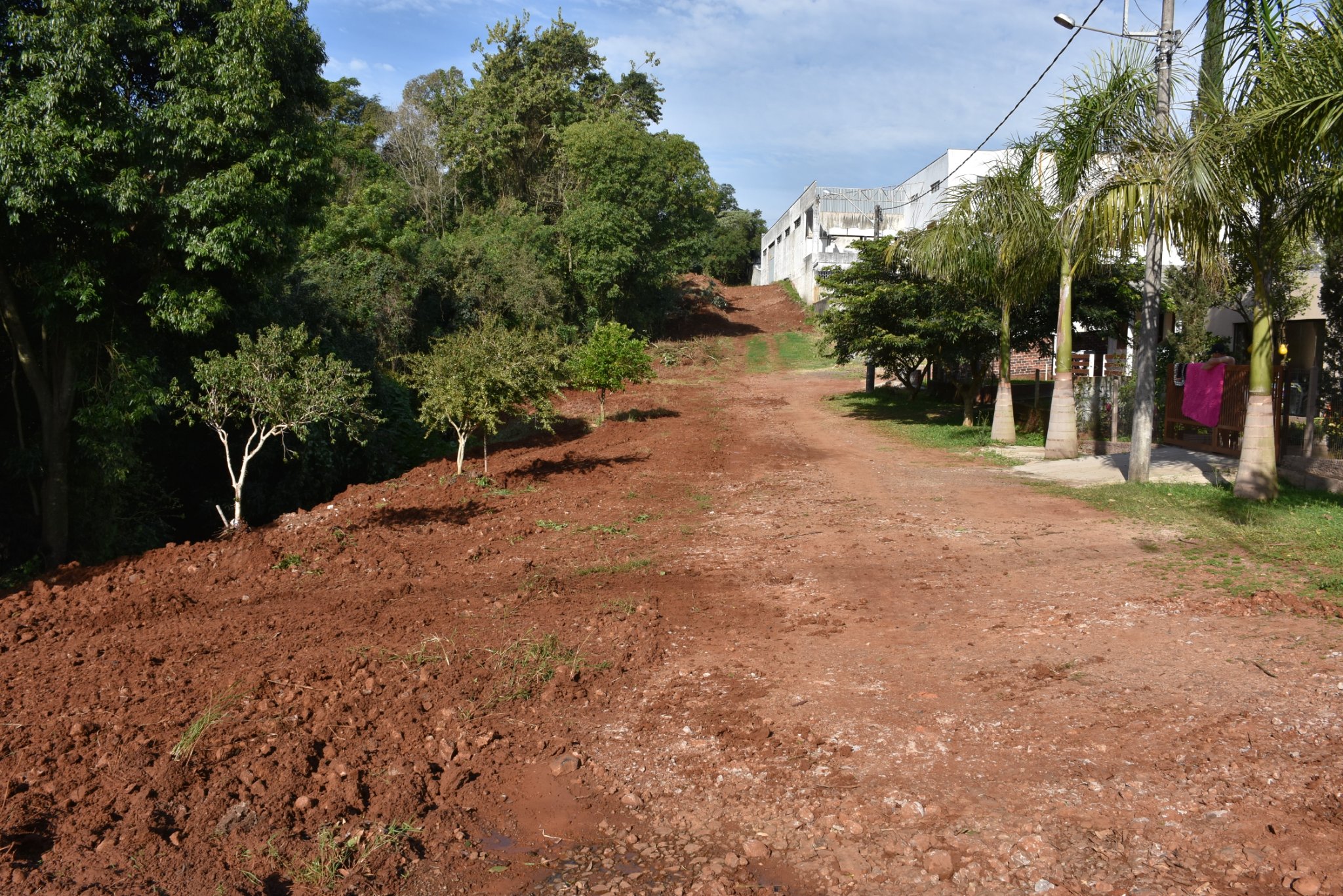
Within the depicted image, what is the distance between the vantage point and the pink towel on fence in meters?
14.6

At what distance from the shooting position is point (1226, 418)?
1445 centimetres

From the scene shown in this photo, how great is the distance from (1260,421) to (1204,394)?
14.7 ft

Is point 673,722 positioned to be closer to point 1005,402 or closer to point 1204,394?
point 1204,394

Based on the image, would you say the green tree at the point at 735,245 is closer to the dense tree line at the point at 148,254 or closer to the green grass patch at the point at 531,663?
the dense tree line at the point at 148,254

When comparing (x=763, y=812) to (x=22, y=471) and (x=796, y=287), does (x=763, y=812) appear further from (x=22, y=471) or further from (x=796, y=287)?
(x=796, y=287)

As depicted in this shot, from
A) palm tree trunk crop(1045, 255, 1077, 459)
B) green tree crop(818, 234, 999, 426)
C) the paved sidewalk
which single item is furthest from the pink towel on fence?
green tree crop(818, 234, 999, 426)

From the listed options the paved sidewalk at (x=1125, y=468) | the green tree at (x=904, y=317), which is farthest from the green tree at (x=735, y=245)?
the paved sidewalk at (x=1125, y=468)

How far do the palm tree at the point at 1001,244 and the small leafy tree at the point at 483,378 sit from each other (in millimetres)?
7511

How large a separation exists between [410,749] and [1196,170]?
31.7 ft

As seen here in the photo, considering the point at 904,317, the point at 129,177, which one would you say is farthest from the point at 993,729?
the point at 904,317

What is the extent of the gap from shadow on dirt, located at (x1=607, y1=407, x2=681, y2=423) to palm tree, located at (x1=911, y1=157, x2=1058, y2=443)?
28.5ft

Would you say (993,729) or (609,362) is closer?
(993,729)

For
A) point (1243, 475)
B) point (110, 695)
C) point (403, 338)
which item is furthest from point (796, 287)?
point (110, 695)

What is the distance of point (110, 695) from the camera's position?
6352 millimetres
